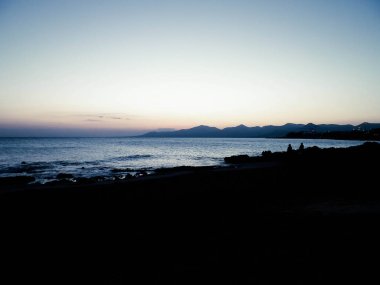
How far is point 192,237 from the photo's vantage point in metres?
6.06

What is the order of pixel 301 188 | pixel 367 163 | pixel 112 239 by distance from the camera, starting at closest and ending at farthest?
pixel 112 239, pixel 301 188, pixel 367 163

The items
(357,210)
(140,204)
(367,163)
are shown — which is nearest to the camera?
(357,210)

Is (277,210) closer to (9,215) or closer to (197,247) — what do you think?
(197,247)

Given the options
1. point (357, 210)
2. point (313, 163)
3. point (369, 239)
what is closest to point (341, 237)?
point (369, 239)

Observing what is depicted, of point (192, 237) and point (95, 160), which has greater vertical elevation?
point (192, 237)

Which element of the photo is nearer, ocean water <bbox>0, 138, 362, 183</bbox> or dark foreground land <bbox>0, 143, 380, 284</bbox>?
dark foreground land <bbox>0, 143, 380, 284</bbox>

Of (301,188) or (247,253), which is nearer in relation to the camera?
(247,253)

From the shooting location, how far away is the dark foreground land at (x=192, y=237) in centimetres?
446

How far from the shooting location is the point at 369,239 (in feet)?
18.2

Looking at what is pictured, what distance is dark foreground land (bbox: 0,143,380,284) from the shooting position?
4457mm

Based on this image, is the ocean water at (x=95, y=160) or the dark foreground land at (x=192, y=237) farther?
the ocean water at (x=95, y=160)

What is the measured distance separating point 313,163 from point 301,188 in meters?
6.15

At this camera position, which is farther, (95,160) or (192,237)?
(95,160)

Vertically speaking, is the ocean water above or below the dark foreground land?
below
